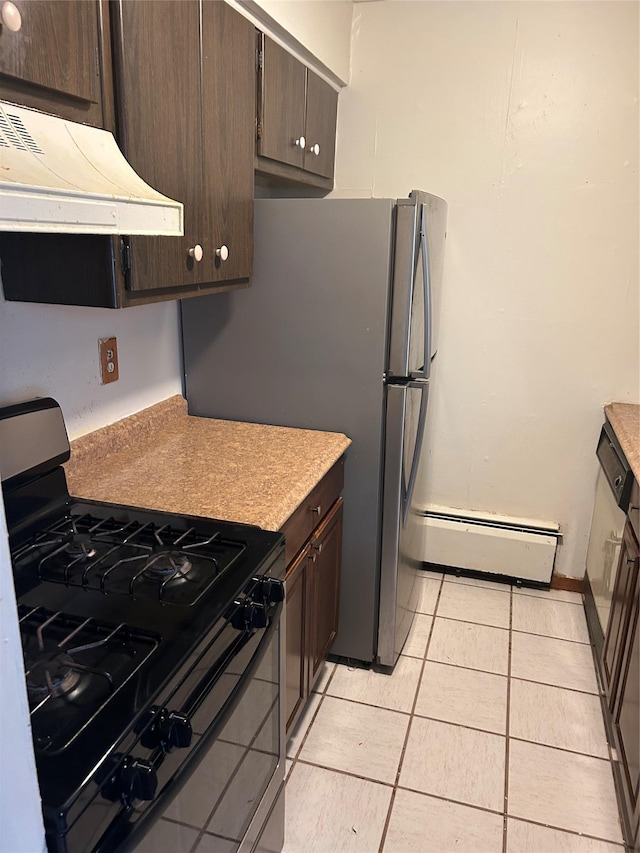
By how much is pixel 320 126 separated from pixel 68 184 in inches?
71.8

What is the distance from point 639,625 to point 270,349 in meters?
1.40

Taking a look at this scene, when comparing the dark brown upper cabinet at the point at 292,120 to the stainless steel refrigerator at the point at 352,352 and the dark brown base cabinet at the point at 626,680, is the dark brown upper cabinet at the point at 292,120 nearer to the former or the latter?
the stainless steel refrigerator at the point at 352,352

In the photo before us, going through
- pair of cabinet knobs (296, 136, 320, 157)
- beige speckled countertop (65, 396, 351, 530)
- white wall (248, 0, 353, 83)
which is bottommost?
beige speckled countertop (65, 396, 351, 530)

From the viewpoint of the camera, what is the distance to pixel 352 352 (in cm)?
212

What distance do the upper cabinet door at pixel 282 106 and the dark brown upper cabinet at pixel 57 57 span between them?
802 millimetres

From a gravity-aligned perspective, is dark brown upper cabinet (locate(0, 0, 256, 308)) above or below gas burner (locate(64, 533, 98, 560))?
above

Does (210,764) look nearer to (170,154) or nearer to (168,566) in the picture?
(168,566)

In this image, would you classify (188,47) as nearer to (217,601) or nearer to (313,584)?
(217,601)

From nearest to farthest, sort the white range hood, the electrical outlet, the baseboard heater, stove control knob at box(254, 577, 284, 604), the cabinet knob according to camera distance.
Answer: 1. the white range hood
2. the cabinet knob
3. stove control knob at box(254, 577, 284, 604)
4. the electrical outlet
5. the baseboard heater

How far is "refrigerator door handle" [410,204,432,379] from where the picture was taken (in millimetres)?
2025

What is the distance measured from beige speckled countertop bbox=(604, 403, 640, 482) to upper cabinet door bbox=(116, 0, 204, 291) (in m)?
1.46

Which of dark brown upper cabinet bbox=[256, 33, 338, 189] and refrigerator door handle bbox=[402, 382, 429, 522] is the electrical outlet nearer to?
dark brown upper cabinet bbox=[256, 33, 338, 189]

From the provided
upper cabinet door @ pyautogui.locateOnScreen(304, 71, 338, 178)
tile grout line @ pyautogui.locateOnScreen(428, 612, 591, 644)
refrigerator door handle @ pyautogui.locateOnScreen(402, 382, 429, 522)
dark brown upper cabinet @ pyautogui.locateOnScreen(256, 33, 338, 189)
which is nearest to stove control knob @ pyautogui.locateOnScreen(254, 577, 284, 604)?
refrigerator door handle @ pyautogui.locateOnScreen(402, 382, 429, 522)

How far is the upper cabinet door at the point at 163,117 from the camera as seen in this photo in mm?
1321
